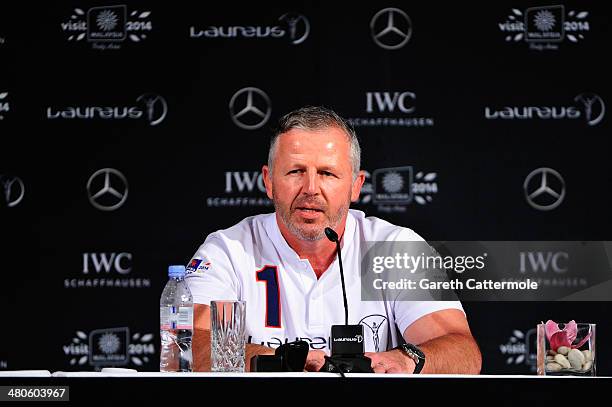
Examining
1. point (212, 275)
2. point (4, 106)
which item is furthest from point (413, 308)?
point (4, 106)

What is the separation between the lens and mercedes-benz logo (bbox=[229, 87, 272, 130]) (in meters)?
3.85

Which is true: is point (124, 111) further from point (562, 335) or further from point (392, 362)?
point (562, 335)

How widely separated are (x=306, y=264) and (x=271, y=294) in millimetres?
153

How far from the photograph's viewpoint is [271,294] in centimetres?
274

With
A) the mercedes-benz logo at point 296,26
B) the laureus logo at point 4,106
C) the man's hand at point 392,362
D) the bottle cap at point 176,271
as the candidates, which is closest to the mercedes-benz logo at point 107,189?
the laureus logo at point 4,106

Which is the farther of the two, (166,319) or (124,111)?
(124,111)

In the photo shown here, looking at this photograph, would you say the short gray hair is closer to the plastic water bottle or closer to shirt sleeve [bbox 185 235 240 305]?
shirt sleeve [bbox 185 235 240 305]

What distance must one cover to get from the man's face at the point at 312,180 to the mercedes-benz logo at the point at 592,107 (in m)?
1.44

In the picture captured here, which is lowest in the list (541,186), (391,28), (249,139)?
(541,186)

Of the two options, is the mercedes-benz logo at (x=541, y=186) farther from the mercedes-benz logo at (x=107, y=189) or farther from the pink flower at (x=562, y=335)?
the pink flower at (x=562, y=335)

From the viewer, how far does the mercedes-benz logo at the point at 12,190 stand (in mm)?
3846

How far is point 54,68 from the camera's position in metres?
3.88

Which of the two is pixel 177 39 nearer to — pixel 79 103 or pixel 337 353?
pixel 79 103
